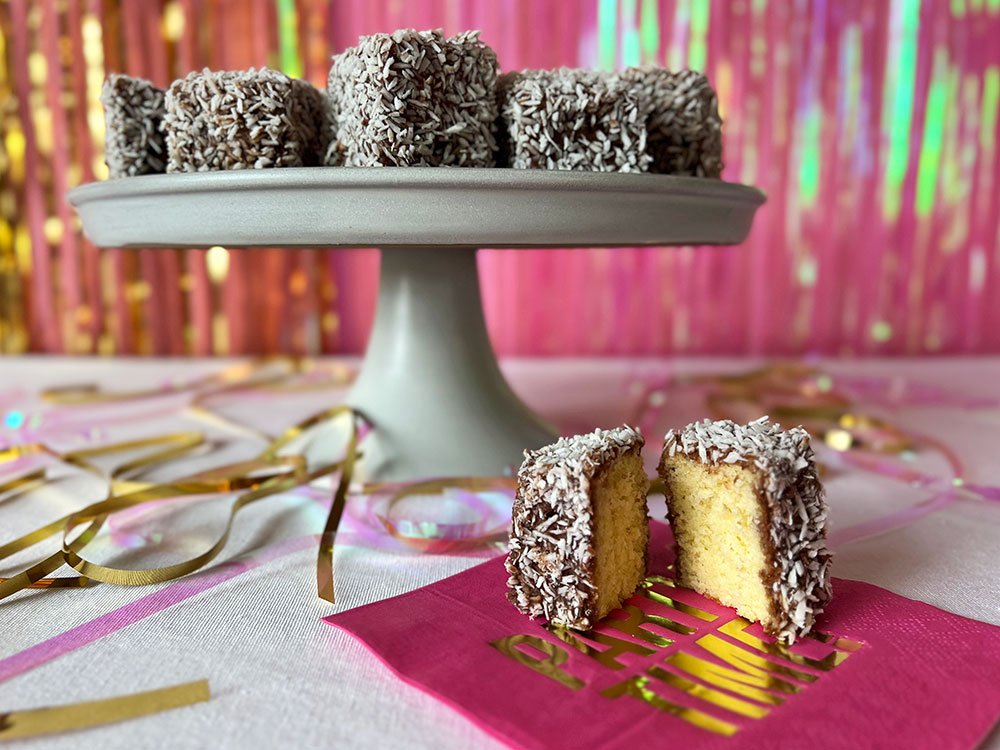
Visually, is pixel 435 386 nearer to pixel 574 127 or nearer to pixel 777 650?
pixel 574 127

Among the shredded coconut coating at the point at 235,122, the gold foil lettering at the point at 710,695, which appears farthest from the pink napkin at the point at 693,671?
the shredded coconut coating at the point at 235,122

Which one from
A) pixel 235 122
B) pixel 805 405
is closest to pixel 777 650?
pixel 235 122

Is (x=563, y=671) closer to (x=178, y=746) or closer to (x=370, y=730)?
(x=370, y=730)

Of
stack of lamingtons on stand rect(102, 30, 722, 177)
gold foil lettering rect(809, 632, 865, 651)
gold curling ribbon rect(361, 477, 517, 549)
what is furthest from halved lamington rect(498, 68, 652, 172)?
gold foil lettering rect(809, 632, 865, 651)

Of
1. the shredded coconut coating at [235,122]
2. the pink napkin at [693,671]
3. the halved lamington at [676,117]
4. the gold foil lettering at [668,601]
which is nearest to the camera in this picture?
the pink napkin at [693,671]

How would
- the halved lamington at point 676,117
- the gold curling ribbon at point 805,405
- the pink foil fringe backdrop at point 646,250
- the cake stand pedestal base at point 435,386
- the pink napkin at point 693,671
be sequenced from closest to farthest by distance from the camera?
the pink napkin at point 693,671 → the halved lamington at point 676,117 → the cake stand pedestal base at point 435,386 → the gold curling ribbon at point 805,405 → the pink foil fringe backdrop at point 646,250

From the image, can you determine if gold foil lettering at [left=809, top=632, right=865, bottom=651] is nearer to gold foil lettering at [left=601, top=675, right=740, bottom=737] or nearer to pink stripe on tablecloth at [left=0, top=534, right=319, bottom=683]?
gold foil lettering at [left=601, top=675, right=740, bottom=737]

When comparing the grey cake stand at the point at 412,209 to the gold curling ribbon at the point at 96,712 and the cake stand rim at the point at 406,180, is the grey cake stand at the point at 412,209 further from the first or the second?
the gold curling ribbon at the point at 96,712
